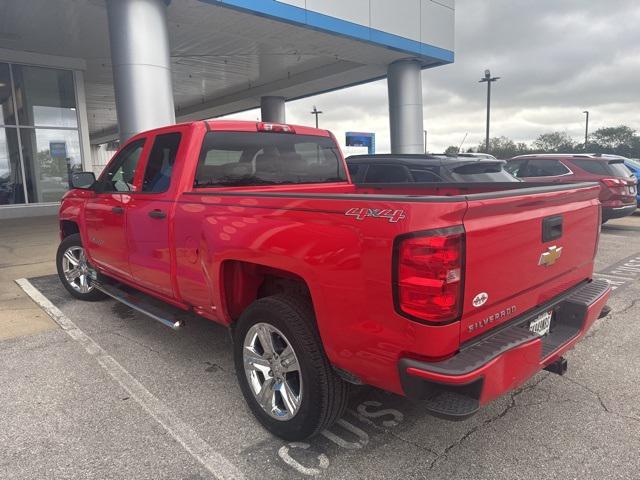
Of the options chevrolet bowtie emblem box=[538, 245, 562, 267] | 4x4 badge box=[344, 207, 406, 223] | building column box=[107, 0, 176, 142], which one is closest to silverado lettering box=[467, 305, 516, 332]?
chevrolet bowtie emblem box=[538, 245, 562, 267]

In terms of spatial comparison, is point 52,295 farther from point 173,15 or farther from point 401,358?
point 173,15

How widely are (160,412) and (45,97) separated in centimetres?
1713

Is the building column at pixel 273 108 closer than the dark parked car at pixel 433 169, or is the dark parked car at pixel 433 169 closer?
the dark parked car at pixel 433 169

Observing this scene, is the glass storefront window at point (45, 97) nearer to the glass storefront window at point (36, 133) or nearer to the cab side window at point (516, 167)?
the glass storefront window at point (36, 133)

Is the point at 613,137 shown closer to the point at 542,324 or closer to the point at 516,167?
the point at 516,167

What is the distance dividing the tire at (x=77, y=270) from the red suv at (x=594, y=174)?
8.61 metres

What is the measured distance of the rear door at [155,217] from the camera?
3617 millimetres

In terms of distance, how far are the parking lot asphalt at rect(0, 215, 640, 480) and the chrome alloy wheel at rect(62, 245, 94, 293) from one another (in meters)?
1.39

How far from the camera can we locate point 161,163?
387 cm

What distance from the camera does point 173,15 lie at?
37.6ft

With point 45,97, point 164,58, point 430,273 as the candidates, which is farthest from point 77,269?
point 45,97

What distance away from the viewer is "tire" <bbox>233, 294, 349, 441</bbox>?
8.41ft

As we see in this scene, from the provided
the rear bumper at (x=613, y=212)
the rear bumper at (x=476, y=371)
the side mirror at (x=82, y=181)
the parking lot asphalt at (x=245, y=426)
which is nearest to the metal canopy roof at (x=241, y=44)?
the side mirror at (x=82, y=181)

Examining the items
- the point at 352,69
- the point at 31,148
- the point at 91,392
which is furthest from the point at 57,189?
the point at 91,392
